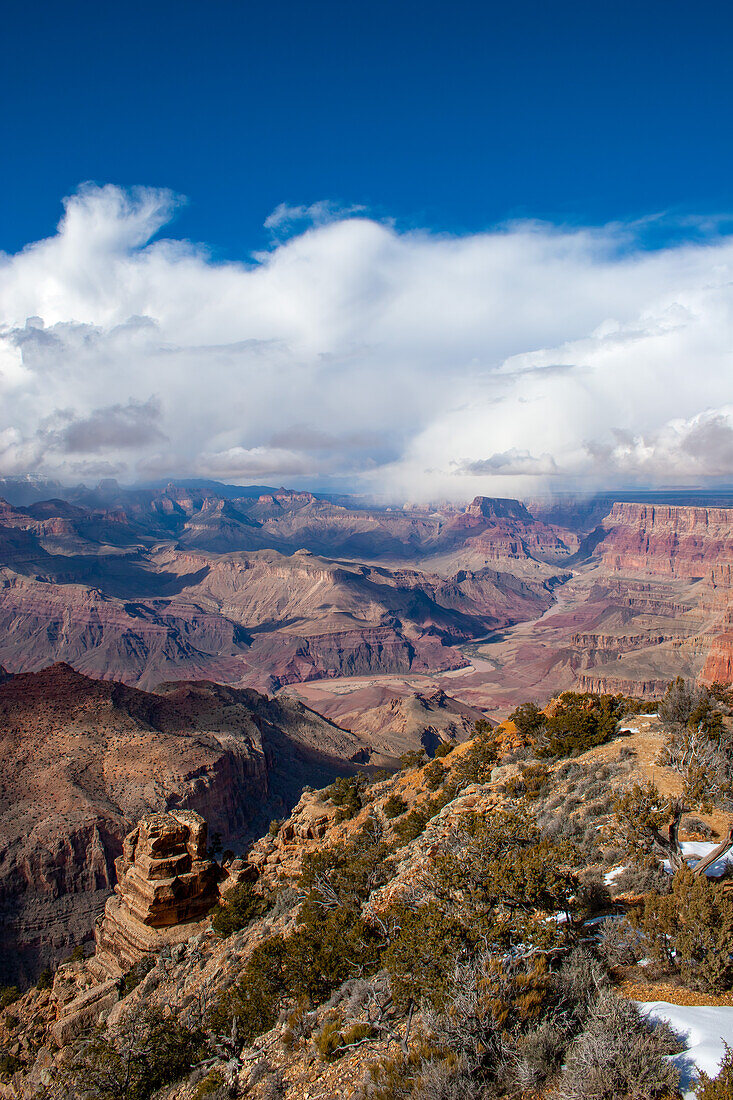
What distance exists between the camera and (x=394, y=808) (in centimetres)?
3484

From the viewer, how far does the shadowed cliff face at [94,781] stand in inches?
1970

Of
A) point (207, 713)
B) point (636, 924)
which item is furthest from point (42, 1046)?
point (207, 713)

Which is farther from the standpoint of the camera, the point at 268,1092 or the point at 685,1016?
the point at 268,1092

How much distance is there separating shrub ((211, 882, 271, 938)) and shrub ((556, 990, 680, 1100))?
863 inches

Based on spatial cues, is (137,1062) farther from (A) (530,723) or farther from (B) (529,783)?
(A) (530,723)

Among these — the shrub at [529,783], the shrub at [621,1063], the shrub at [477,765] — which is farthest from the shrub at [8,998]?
the shrub at [621,1063]

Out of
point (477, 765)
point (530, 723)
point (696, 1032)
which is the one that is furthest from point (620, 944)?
point (530, 723)

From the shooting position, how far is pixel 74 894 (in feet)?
170

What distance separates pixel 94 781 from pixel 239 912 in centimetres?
3981

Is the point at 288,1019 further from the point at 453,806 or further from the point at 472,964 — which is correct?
the point at 453,806

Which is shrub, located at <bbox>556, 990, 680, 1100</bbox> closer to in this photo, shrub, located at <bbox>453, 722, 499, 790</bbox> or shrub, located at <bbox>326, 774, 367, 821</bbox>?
shrub, located at <bbox>453, 722, 499, 790</bbox>

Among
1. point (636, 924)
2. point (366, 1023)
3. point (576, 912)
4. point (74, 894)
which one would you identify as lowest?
point (74, 894)

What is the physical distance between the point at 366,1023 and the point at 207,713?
7384 cm

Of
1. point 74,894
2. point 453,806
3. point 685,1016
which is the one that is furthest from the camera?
point 74,894
